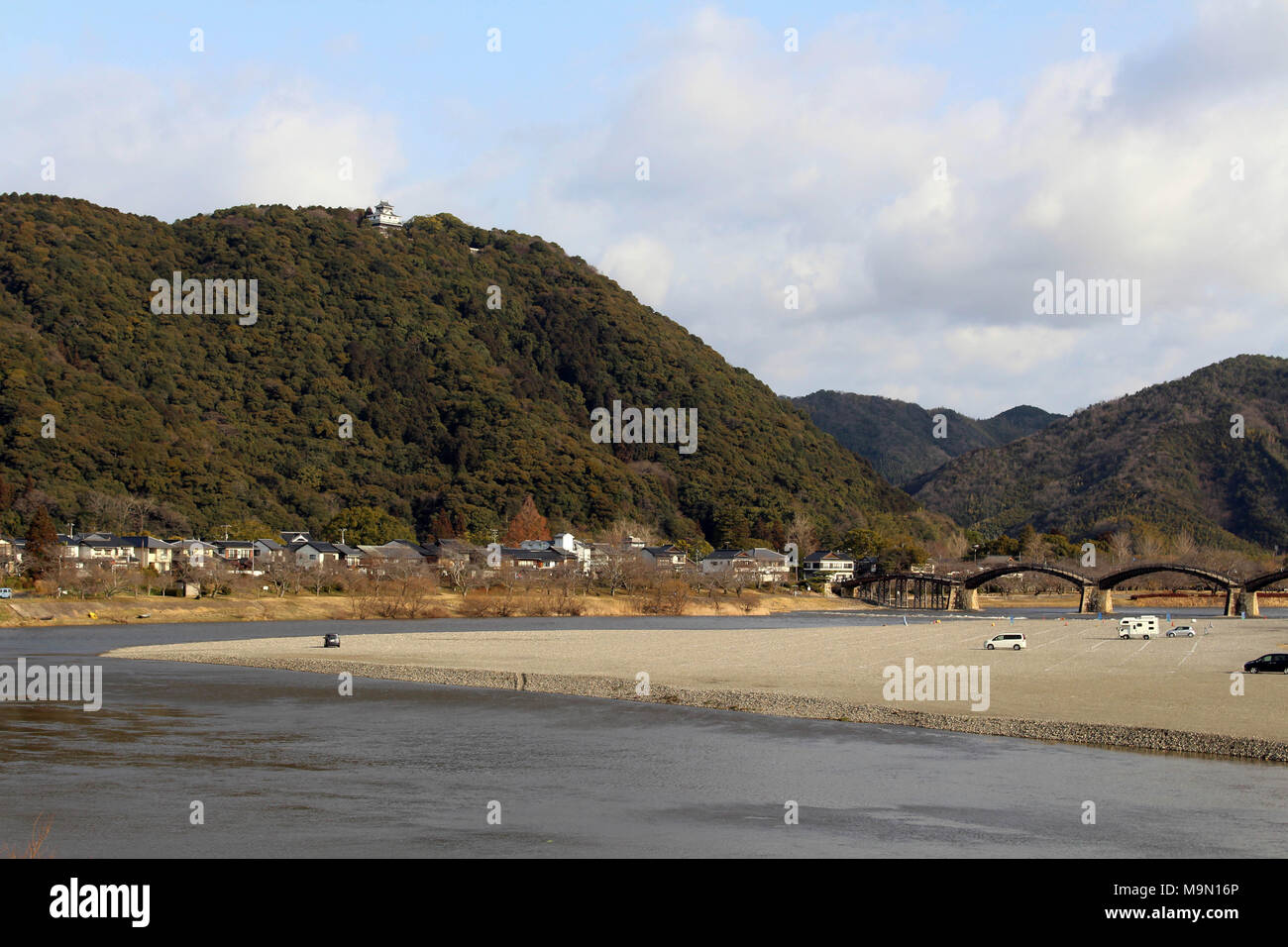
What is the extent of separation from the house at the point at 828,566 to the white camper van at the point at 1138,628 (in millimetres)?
86379

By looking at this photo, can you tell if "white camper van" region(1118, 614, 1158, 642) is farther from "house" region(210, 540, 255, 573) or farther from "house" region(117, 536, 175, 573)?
"house" region(117, 536, 175, 573)

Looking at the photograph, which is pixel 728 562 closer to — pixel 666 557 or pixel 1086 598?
pixel 666 557

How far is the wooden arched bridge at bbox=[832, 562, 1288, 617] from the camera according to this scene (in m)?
98.8

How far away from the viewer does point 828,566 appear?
506 ft

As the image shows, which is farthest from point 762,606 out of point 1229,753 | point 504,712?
point 1229,753

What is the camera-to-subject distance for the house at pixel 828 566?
152m

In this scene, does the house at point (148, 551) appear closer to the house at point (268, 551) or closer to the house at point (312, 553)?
the house at point (268, 551)

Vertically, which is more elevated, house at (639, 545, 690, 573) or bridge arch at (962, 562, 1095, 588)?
house at (639, 545, 690, 573)

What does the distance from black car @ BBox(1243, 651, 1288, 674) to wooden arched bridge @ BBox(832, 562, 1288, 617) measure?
6371 cm

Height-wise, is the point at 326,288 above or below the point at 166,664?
above

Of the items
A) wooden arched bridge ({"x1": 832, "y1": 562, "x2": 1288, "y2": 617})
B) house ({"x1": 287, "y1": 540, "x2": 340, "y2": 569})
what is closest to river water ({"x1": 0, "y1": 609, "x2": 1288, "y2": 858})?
wooden arched bridge ({"x1": 832, "y1": 562, "x2": 1288, "y2": 617})
